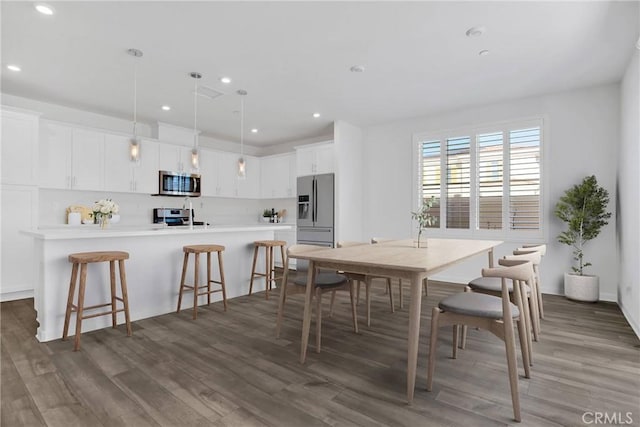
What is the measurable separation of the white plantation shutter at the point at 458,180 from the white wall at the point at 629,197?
5.78ft

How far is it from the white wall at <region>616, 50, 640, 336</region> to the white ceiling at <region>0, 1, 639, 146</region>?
357mm

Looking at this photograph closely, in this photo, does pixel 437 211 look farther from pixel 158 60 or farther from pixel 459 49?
pixel 158 60

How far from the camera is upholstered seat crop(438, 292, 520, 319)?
1875mm

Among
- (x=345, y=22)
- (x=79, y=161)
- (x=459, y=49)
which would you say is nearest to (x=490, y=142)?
(x=459, y=49)

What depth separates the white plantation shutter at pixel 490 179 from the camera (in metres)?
4.88

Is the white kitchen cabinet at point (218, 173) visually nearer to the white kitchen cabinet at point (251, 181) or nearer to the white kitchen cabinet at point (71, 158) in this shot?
the white kitchen cabinet at point (251, 181)

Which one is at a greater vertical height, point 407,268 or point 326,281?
point 407,268

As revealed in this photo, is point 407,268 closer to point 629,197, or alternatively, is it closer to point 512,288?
point 512,288

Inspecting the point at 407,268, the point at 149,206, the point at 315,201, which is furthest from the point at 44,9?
the point at 315,201

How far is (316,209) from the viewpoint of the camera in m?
6.06

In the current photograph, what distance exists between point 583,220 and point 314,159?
4133mm

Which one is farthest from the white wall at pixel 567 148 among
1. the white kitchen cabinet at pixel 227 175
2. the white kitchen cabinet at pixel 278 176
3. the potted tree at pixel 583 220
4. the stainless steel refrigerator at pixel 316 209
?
the white kitchen cabinet at pixel 227 175

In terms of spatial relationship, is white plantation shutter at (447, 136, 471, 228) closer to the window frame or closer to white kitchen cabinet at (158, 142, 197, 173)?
the window frame

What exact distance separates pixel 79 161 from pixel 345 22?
4.38 m
